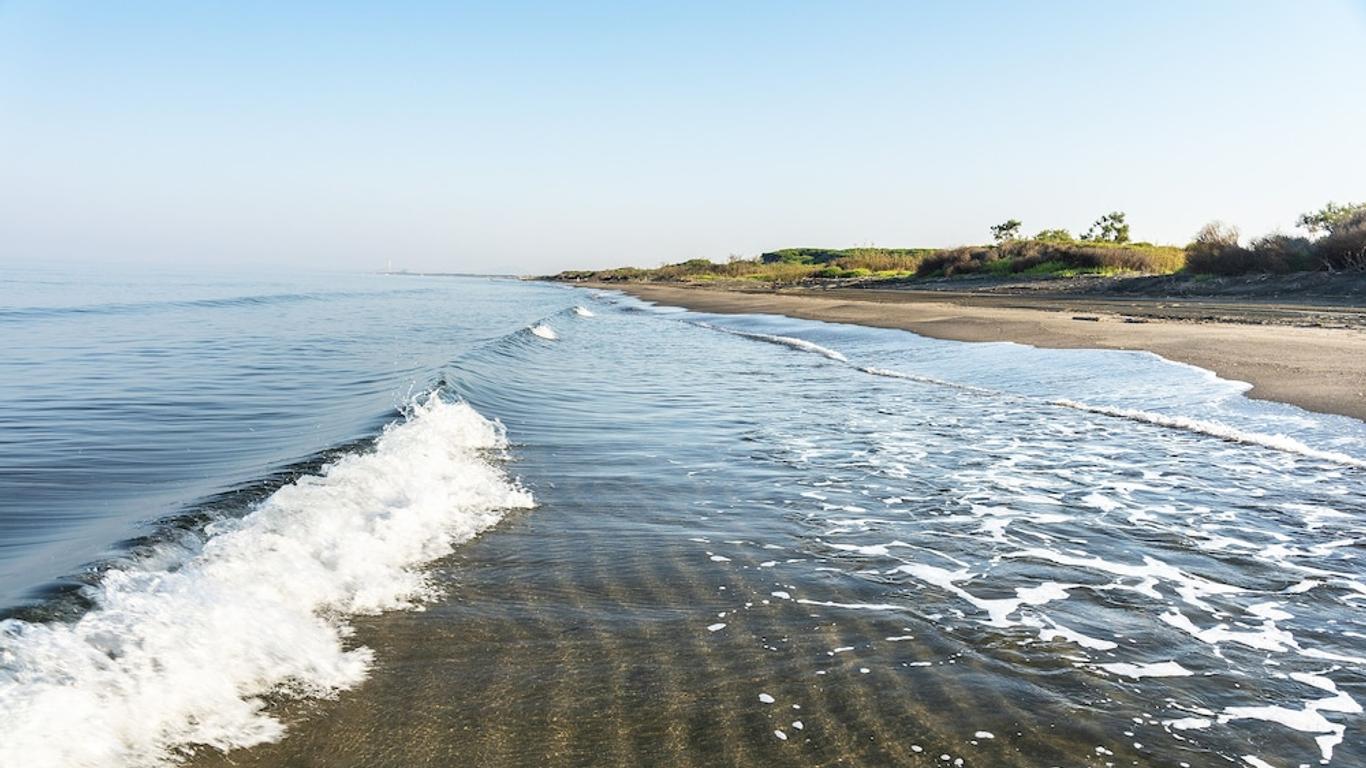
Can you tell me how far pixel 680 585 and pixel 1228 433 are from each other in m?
7.16

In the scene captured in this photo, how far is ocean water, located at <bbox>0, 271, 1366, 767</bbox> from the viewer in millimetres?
3008

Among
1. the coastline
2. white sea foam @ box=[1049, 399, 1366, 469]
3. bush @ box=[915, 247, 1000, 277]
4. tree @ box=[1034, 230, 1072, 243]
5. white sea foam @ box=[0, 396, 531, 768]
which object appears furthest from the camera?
tree @ box=[1034, 230, 1072, 243]

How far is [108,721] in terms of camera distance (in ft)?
9.32

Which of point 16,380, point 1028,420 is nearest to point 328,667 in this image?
point 1028,420

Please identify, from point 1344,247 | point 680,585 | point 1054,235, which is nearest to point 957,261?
point 1054,235

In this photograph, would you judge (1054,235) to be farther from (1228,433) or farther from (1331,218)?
(1228,433)

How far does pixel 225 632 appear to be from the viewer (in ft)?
11.8

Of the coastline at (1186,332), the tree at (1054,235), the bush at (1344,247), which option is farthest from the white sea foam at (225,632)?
the tree at (1054,235)

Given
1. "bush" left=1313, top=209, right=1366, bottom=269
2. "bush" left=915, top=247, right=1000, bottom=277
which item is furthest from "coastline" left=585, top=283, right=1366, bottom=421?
"bush" left=915, top=247, right=1000, bottom=277

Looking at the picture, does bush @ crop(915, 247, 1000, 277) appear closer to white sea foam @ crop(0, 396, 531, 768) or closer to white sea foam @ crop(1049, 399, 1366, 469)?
white sea foam @ crop(1049, 399, 1366, 469)

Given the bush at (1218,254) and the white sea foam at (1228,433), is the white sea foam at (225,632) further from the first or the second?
the bush at (1218,254)

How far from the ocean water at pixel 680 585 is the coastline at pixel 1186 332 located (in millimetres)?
1448

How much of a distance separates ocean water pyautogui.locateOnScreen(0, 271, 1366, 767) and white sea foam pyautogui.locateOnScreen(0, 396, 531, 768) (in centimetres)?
2

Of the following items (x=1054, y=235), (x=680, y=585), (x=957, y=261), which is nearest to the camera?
(x=680, y=585)
